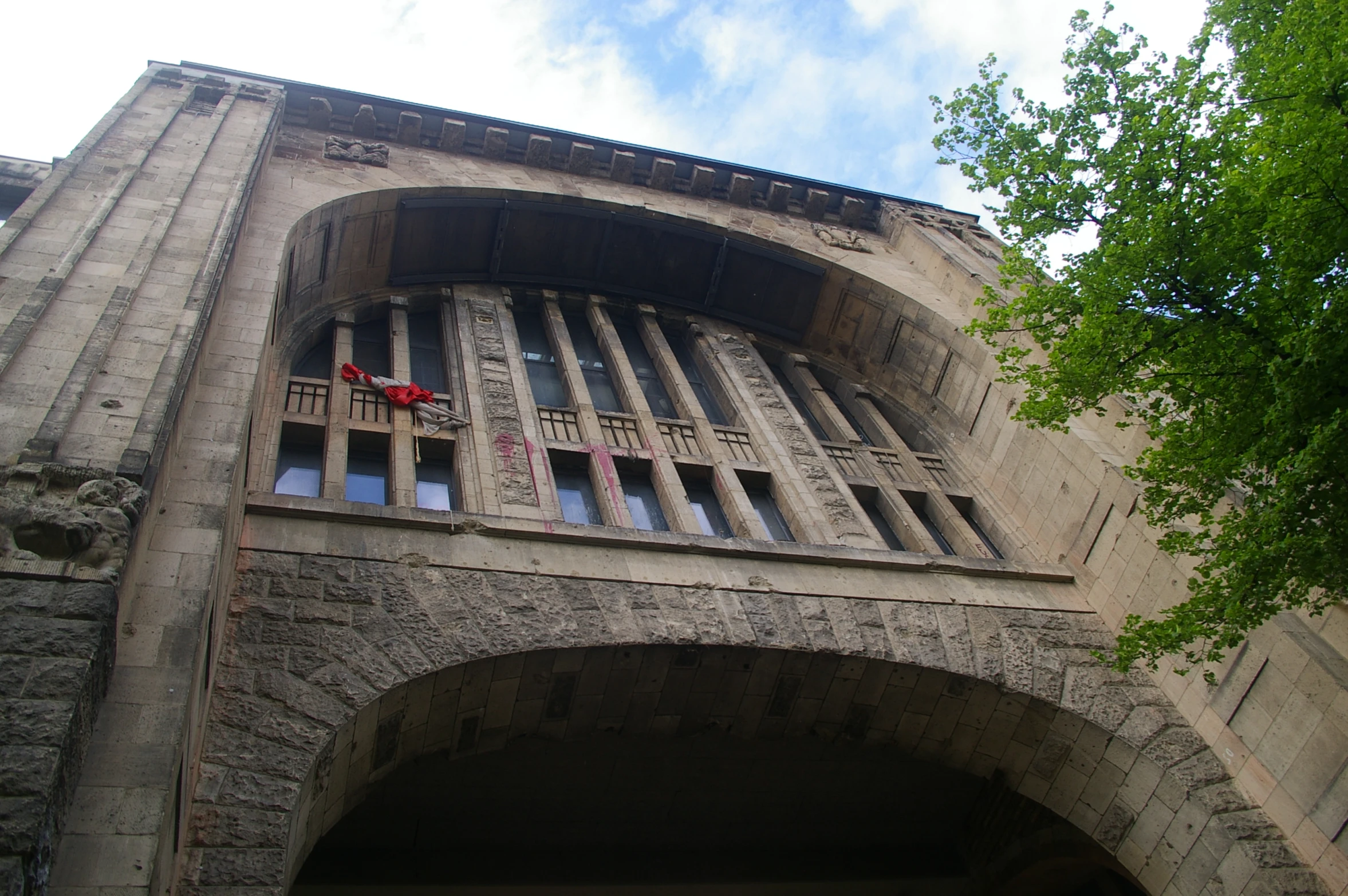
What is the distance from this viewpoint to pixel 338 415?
41.8ft

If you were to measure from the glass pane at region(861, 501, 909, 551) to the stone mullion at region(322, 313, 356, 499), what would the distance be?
6.99m

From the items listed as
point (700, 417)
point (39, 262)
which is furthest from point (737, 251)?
point (39, 262)

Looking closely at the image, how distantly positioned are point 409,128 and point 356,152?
184 centimetres

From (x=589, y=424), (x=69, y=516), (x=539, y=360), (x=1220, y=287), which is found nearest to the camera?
(x=69, y=516)

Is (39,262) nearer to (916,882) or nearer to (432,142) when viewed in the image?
(432,142)

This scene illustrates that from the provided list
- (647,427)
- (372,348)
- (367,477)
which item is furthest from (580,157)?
(367,477)

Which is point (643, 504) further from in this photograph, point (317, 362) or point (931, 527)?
point (317, 362)

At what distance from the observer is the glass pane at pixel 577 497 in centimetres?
1231

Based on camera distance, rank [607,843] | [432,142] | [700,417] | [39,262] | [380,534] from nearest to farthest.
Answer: [39,262]
[380,534]
[607,843]
[700,417]
[432,142]

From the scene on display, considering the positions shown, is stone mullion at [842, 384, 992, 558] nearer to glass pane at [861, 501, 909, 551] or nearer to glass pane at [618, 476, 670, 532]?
glass pane at [861, 501, 909, 551]

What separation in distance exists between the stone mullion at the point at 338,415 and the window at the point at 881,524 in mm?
6880

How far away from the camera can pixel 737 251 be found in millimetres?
19391

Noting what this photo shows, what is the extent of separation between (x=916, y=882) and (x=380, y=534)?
877cm

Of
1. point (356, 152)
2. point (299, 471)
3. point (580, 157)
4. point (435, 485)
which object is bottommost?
point (299, 471)
